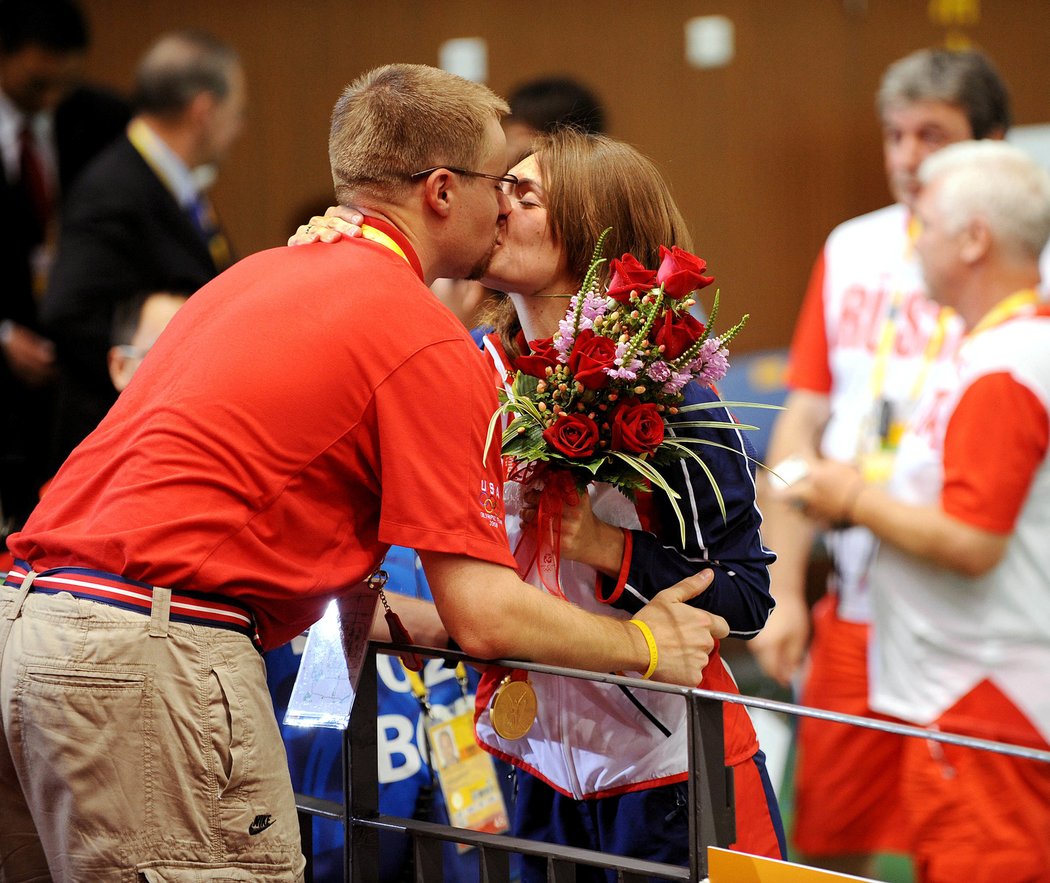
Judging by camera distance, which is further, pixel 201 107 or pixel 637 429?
pixel 201 107

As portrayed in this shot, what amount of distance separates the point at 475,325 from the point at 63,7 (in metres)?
3.49

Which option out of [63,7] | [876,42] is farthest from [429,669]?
[876,42]

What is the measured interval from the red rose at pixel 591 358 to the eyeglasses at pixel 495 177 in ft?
0.96

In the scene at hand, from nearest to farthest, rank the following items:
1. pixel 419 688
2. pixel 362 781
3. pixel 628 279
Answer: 1. pixel 628 279
2. pixel 362 781
3. pixel 419 688

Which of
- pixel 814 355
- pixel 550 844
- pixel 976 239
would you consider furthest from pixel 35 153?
pixel 550 844

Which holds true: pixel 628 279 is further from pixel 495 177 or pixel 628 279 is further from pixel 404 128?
pixel 404 128

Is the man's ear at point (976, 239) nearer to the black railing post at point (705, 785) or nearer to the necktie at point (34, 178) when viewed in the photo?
the black railing post at point (705, 785)

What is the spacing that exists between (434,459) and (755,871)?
0.67 metres

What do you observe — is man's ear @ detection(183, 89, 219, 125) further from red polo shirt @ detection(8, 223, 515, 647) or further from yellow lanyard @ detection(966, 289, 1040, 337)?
red polo shirt @ detection(8, 223, 515, 647)

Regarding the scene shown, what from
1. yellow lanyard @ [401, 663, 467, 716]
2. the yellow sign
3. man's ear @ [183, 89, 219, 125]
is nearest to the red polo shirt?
the yellow sign

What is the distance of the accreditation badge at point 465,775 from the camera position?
248cm

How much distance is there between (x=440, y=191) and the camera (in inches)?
78.0

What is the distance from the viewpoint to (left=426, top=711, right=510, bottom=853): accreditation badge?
248 centimetres

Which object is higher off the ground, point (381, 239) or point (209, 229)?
point (209, 229)
